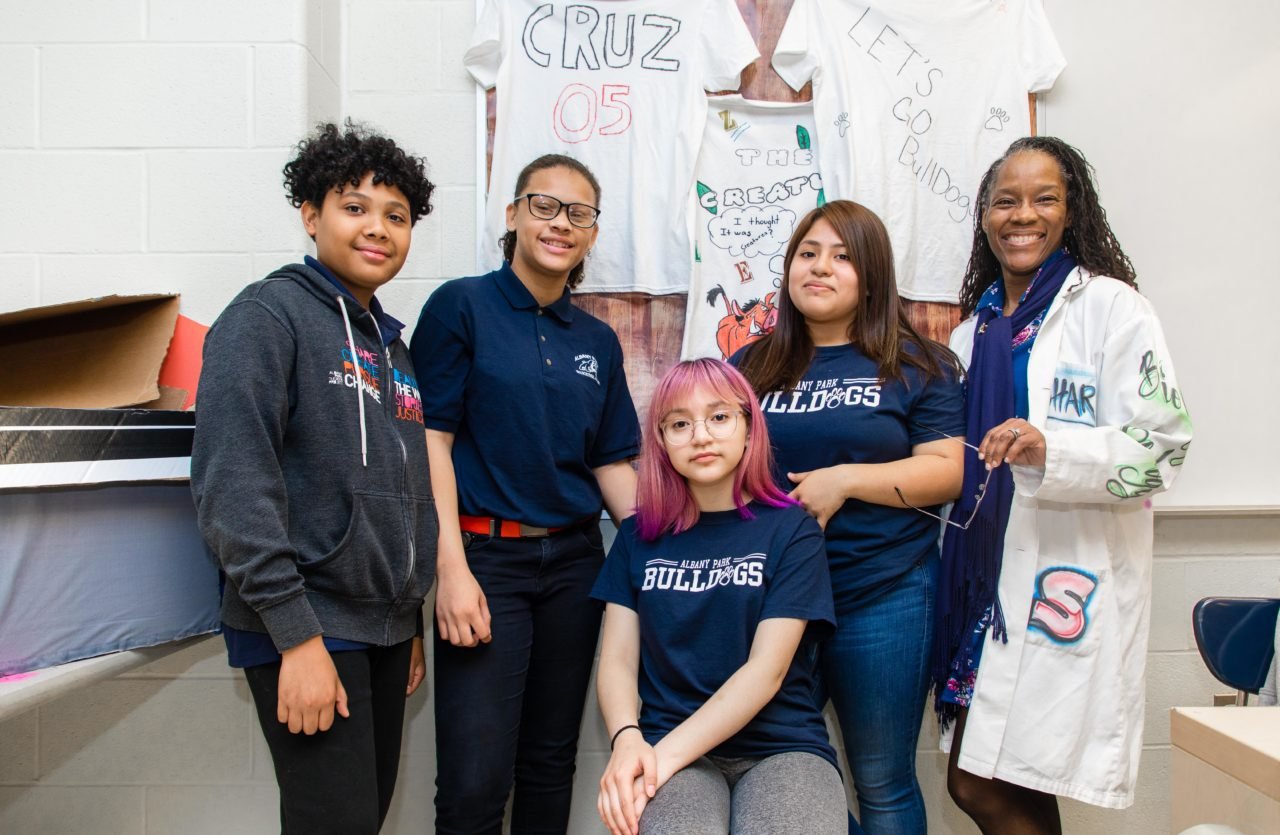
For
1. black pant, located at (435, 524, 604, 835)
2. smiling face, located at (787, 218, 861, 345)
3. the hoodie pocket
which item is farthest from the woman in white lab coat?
the hoodie pocket

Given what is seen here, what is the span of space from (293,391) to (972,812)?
4.33 feet

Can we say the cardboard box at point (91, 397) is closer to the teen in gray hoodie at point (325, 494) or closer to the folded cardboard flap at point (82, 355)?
the folded cardboard flap at point (82, 355)

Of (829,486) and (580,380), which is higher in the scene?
(580,380)

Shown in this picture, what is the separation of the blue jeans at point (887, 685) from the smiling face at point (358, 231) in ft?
3.11

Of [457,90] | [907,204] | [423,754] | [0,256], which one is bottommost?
[423,754]

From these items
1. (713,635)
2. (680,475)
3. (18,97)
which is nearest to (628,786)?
(713,635)

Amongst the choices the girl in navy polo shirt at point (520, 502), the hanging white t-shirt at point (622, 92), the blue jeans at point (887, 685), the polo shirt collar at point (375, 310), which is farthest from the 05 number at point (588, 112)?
the blue jeans at point (887, 685)

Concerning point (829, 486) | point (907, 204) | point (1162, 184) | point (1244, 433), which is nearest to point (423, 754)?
point (829, 486)

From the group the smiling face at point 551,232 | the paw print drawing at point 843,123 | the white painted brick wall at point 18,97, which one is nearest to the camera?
the smiling face at point 551,232

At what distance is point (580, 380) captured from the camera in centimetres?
148

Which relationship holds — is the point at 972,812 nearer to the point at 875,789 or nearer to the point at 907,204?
the point at 875,789

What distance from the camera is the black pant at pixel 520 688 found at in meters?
1.32

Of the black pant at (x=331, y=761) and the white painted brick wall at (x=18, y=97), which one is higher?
the white painted brick wall at (x=18, y=97)

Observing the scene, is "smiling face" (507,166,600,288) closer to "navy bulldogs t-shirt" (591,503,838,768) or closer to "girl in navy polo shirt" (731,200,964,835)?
"girl in navy polo shirt" (731,200,964,835)
